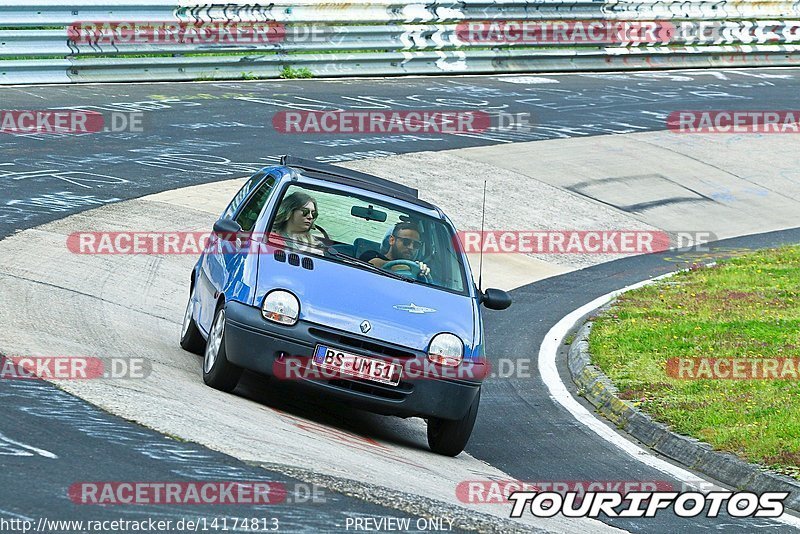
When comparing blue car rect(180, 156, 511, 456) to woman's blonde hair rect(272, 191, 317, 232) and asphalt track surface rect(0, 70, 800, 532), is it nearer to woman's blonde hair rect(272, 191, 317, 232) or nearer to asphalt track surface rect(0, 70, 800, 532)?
woman's blonde hair rect(272, 191, 317, 232)

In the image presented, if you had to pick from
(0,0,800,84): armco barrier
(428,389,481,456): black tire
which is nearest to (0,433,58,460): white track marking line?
(428,389,481,456): black tire

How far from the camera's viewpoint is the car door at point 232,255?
905cm

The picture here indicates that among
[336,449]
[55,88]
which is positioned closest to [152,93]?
[55,88]

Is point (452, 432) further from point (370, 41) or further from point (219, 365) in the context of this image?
point (370, 41)

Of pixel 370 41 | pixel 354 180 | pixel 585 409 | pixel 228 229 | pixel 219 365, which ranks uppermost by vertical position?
pixel 370 41

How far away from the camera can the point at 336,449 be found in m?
7.81

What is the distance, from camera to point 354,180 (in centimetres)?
1017

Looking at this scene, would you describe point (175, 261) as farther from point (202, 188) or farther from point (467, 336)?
point (467, 336)

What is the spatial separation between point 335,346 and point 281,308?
1.38ft

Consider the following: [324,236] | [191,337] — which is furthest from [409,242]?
[191,337]

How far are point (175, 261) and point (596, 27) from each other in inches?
695

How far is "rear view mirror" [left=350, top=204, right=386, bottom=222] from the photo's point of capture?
31.4ft

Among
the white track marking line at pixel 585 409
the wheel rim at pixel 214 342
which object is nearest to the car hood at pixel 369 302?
the wheel rim at pixel 214 342

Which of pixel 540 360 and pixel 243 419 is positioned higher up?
pixel 243 419
